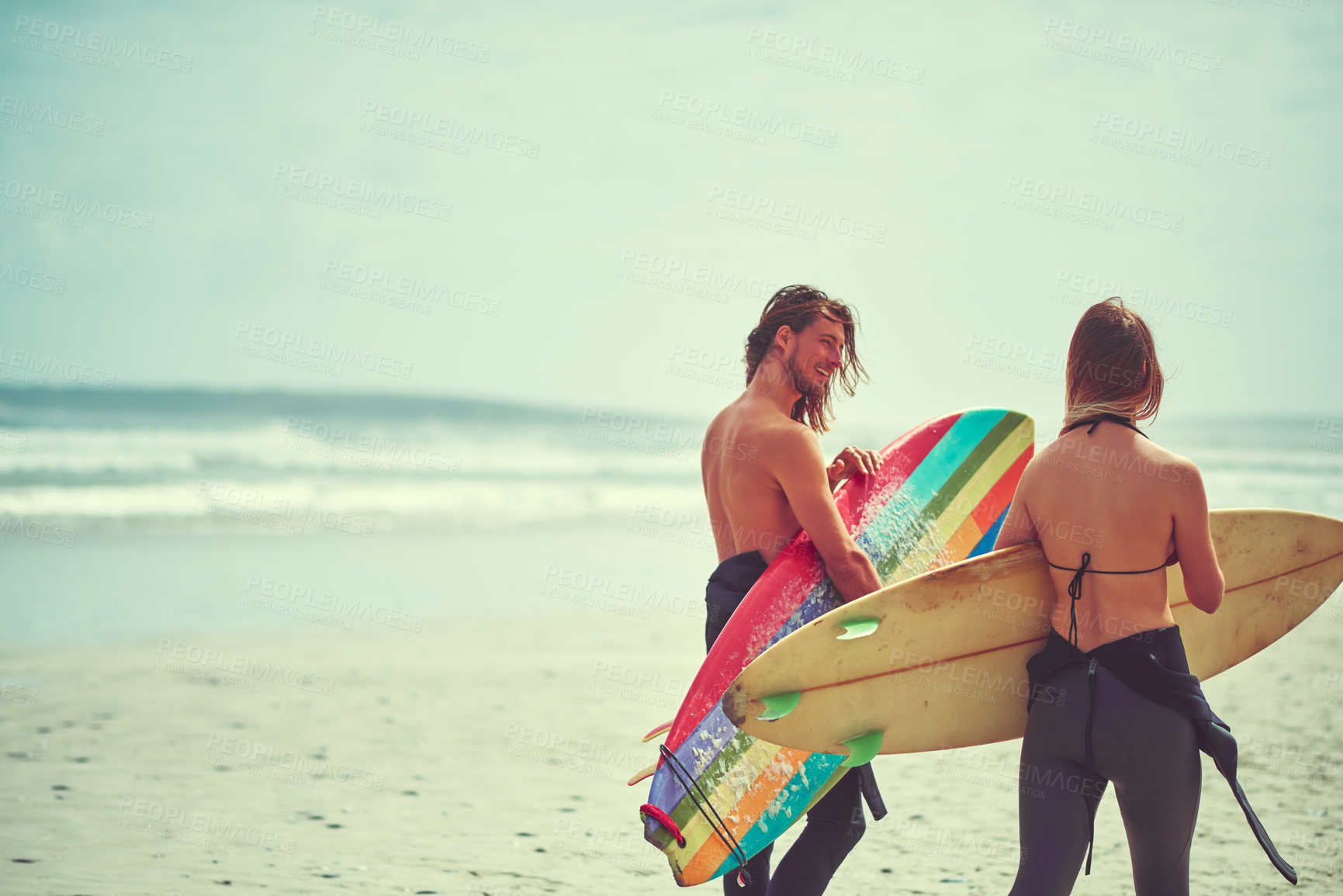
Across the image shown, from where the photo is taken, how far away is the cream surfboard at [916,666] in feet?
7.88

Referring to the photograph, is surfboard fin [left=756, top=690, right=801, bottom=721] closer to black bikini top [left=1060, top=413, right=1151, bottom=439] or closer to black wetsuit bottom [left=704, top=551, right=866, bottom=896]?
black wetsuit bottom [left=704, top=551, right=866, bottom=896]

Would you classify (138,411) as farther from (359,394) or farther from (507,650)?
(507,650)

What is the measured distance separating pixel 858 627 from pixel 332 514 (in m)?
11.8

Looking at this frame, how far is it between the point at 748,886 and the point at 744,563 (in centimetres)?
82

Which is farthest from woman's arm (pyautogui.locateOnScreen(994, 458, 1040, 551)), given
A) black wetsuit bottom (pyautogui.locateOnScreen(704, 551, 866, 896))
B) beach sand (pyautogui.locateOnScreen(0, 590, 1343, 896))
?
beach sand (pyautogui.locateOnScreen(0, 590, 1343, 896))

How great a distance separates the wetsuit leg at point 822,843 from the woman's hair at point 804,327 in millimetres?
963

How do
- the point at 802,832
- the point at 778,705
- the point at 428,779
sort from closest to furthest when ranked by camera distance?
1. the point at 778,705
2. the point at 802,832
3. the point at 428,779

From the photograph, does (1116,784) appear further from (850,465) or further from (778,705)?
(850,465)

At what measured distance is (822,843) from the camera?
8.18 ft

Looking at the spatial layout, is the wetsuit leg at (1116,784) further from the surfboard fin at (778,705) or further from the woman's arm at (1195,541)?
the surfboard fin at (778,705)

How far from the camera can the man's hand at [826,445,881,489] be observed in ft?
9.93

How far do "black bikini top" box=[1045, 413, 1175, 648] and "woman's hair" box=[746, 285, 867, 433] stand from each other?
716 millimetres

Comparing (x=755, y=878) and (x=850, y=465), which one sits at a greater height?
(x=850, y=465)

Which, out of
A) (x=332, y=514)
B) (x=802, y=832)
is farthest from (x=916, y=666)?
(x=332, y=514)
